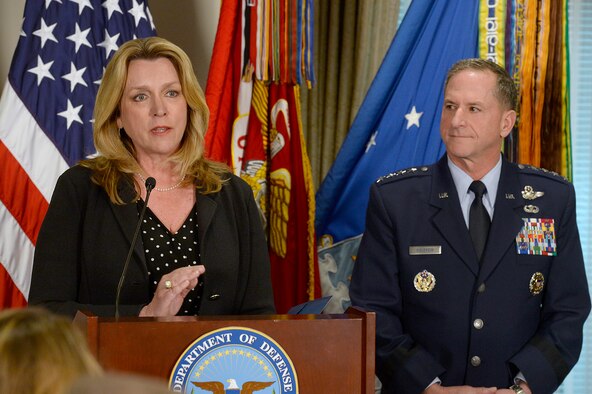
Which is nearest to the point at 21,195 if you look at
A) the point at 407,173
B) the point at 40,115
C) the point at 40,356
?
the point at 40,115

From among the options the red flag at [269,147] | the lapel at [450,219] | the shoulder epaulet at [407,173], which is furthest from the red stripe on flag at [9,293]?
the lapel at [450,219]

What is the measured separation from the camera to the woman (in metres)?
2.50

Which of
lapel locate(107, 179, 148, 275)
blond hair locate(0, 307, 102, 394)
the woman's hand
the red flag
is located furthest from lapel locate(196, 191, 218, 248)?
blond hair locate(0, 307, 102, 394)

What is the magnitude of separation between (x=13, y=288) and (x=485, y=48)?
7.07 ft

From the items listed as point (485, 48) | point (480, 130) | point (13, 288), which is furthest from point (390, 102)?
point (13, 288)

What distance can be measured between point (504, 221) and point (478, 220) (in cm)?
8

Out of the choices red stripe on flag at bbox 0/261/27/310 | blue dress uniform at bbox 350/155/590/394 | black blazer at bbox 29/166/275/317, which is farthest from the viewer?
red stripe on flag at bbox 0/261/27/310

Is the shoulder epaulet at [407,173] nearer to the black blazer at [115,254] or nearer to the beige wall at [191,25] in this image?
the black blazer at [115,254]

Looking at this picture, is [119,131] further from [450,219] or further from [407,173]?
[450,219]

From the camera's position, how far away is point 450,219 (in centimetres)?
287

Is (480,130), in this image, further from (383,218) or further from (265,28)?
(265,28)

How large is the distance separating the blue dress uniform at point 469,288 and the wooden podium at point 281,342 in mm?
791

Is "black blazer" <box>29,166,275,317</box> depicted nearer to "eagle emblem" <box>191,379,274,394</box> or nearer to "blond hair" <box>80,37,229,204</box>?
"blond hair" <box>80,37,229,204</box>

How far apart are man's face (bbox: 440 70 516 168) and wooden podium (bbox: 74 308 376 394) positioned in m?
1.03
